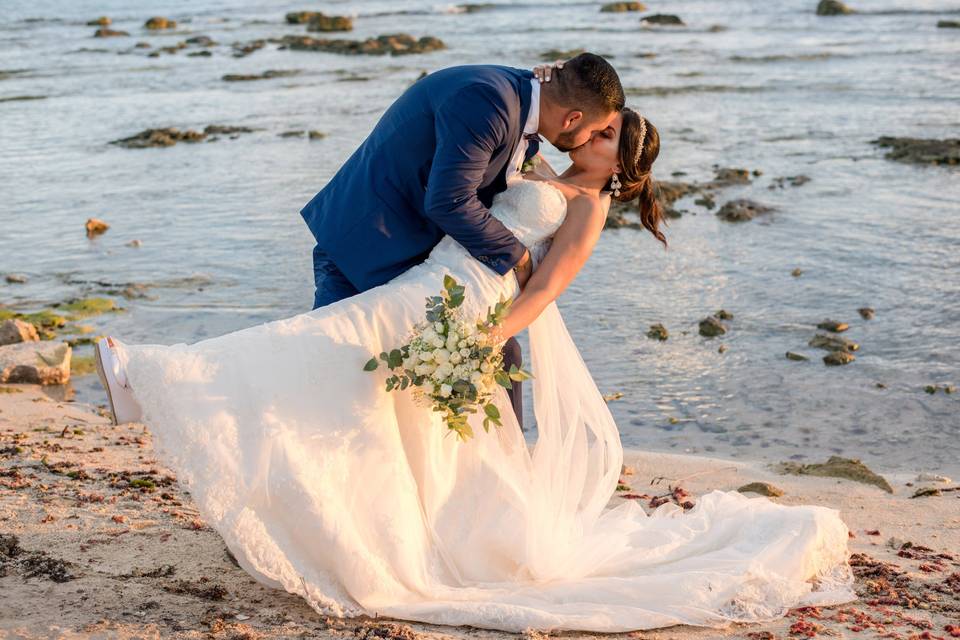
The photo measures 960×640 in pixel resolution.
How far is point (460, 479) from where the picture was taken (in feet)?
15.8

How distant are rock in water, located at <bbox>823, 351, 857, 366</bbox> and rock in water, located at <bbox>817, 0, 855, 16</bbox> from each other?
30.0 m

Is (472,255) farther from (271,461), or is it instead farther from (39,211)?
(39,211)

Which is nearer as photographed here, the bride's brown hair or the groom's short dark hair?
the groom's short dark hair

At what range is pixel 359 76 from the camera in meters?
26.8

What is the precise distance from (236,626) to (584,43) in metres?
29.6

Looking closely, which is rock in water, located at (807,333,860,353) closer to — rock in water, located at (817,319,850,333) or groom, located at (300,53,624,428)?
rock in water, located at (817,319,850,333)

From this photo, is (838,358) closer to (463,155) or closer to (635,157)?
(635,157)

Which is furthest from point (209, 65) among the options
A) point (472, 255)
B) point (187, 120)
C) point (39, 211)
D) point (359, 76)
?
point (472, 255)

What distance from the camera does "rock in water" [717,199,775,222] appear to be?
1302cm

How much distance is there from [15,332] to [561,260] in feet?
19.2

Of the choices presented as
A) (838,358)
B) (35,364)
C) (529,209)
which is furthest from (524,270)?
(35,364)

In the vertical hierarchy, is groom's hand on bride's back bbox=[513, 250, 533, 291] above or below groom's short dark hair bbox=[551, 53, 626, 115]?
below

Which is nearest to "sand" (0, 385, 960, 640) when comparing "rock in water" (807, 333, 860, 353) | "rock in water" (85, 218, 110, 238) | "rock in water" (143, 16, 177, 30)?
"rock in water" (807, 333, 860, 353)

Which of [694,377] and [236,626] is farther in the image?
[694,377]
